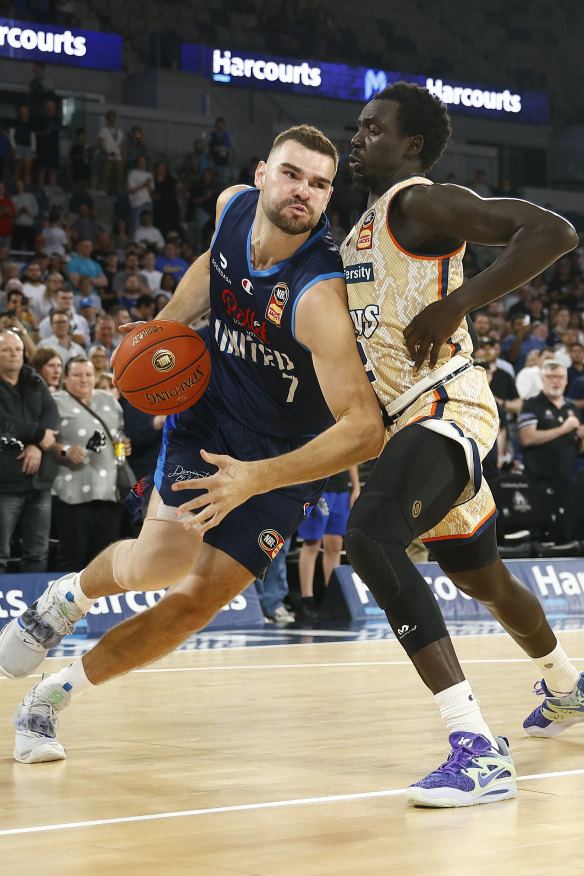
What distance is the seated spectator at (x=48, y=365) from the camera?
9484 mm

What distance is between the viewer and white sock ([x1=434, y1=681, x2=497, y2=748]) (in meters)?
3.66

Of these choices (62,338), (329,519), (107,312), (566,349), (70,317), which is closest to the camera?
(329,519)

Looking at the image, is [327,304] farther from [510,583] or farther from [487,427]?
[510,583]

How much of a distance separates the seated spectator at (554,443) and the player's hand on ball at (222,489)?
8.39 metres

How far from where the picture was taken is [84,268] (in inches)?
578

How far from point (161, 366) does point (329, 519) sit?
6.04 metres

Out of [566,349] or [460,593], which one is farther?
[566,349]

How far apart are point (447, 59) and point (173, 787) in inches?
980

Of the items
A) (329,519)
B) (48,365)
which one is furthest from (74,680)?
(329,519)

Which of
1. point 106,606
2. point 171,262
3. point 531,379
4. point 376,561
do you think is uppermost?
point 171,262

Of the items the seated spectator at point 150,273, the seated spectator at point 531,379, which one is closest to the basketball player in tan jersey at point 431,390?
the seated spectator at point 531,379

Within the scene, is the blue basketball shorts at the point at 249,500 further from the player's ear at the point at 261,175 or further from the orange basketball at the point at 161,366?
the player's ear at the point at 261,175

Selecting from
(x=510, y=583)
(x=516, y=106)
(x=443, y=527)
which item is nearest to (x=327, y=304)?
(x=443, y=527)

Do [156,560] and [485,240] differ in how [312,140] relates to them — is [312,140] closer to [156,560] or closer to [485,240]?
[485,240]
